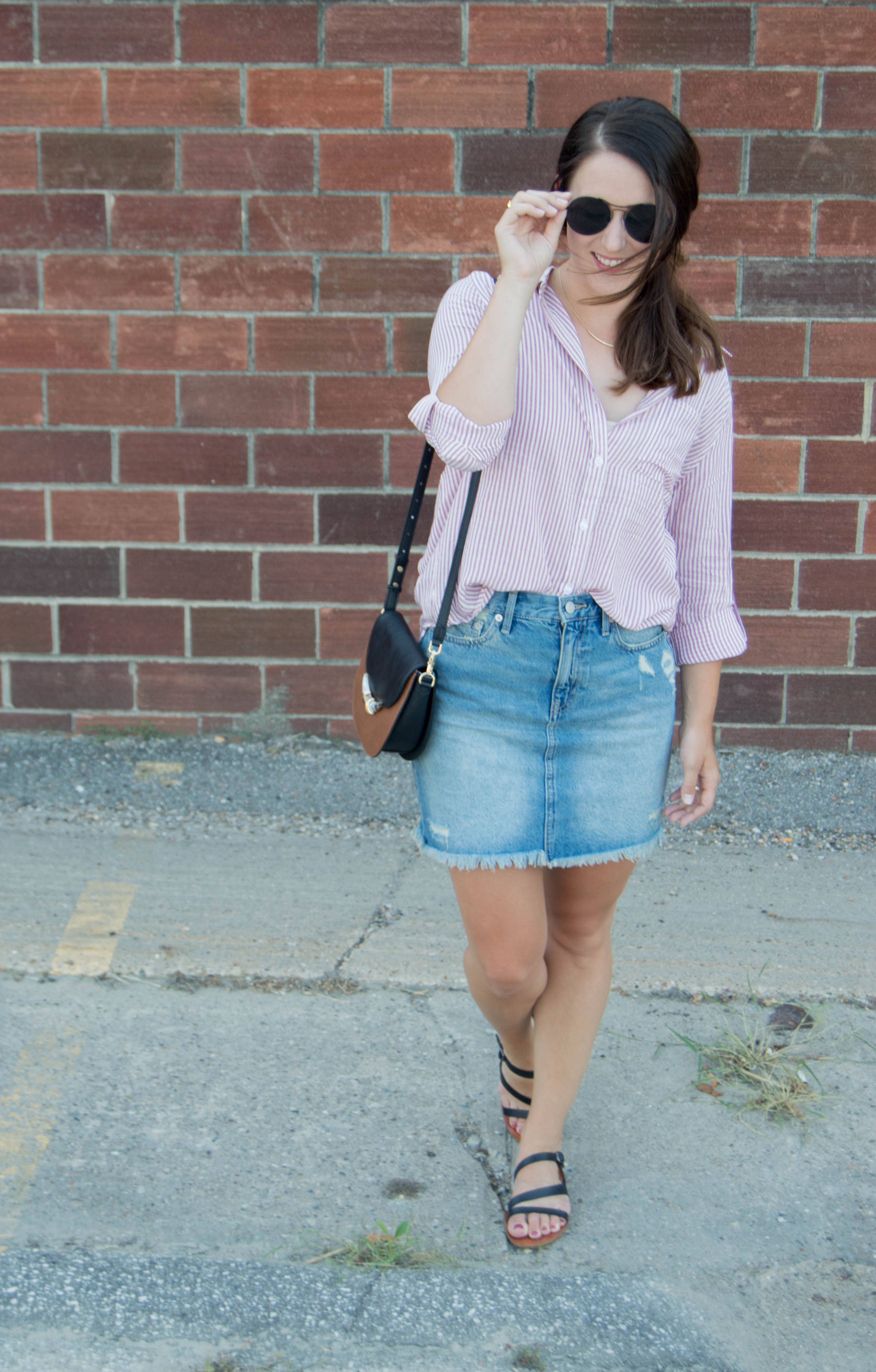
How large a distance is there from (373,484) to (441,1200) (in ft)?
Answer: 7.40

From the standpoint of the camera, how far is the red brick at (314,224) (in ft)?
12.3

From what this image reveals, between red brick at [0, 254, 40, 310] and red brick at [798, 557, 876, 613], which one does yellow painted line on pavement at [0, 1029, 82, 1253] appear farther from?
red brick at [798, 557, 876, 613]

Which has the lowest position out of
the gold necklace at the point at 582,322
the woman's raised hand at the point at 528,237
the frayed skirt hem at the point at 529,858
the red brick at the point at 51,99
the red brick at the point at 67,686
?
the red brick at the point at 67,686

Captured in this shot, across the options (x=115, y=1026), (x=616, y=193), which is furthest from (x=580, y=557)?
(x=115, y=1026)

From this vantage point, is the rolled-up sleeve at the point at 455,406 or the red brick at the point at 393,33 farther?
the red brick at the point at 393,33

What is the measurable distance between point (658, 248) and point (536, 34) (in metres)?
2.05

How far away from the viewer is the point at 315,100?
372 centimetres

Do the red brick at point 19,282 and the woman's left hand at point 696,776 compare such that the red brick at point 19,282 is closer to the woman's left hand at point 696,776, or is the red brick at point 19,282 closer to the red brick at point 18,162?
the red brick at point 18,162

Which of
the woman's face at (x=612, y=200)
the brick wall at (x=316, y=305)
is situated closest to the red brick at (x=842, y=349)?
the brick wall at (x=316, y=305)

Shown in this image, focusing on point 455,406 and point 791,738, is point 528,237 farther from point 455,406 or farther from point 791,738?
point 791,738

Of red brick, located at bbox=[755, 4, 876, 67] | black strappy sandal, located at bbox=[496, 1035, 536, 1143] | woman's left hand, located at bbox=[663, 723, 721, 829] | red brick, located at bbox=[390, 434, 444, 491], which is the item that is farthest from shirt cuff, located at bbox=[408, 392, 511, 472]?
red brick, located at bbox=[755, 4, 876, 67]

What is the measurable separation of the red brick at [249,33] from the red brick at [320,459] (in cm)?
106

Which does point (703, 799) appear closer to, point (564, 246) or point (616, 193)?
point (616, 193)

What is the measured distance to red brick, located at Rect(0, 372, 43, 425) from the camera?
12.8ft
